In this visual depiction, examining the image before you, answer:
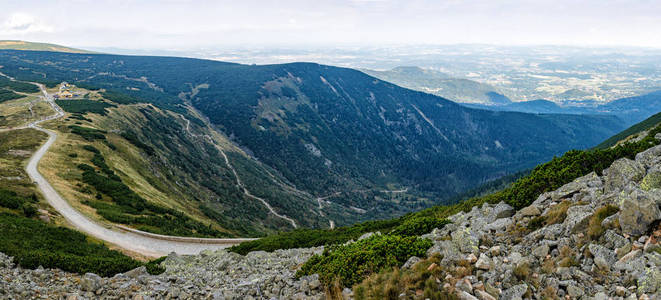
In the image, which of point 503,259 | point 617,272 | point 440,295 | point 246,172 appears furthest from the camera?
point 246,172

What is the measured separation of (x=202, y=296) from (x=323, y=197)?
601 feet

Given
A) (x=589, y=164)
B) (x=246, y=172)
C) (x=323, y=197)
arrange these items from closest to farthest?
1. (x=589, y=164)
2. (x=246, y=172)
3. (x=323, y=197)

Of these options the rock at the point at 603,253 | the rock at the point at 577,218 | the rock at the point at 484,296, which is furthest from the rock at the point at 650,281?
the rock at the point at 484,296

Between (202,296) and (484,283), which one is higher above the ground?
(484,283)

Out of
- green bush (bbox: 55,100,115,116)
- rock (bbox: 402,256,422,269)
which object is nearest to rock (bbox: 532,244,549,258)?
rock (bbox: 402,256,422,269)

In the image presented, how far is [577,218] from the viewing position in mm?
11625

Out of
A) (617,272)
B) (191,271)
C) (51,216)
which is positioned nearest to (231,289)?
(191,271)

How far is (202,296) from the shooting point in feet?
50.7

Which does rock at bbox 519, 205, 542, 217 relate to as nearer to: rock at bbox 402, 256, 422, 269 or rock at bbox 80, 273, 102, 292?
rock at bbox 402, 256, 422, 269

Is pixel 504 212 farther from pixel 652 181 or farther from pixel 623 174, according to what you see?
pixel 652 181

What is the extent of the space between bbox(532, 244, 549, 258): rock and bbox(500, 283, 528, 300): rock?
6.30 ft

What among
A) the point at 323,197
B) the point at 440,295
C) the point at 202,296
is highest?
the point at 440,295

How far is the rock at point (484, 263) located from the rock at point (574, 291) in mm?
2418

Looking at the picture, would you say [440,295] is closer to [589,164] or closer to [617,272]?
[617,272]
